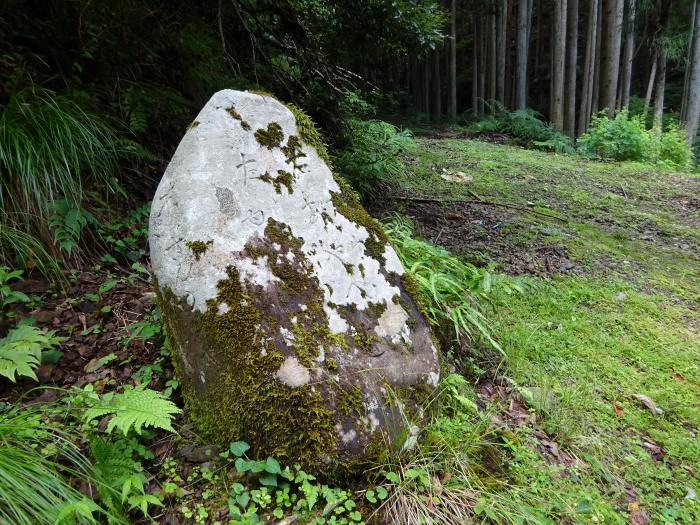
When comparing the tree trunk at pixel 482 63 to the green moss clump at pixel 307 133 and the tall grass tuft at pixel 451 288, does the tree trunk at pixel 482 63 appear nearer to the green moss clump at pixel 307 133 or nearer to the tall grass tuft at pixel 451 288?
the tall grass tuft at pixel 451 288

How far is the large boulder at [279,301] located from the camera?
1.91 metres

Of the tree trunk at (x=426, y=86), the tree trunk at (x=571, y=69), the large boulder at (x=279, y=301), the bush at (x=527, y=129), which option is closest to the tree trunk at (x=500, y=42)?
the bush at (x=527, y=129)

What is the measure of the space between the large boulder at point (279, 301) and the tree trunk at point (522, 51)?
50.1ft

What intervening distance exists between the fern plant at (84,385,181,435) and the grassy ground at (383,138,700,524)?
128 centimetres

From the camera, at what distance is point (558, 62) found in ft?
41.9

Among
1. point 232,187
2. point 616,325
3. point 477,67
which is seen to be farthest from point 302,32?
point 477,67

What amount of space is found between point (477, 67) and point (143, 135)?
19.1 m

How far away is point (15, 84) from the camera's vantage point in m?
3.29

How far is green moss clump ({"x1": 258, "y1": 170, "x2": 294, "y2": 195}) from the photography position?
2.44 metres

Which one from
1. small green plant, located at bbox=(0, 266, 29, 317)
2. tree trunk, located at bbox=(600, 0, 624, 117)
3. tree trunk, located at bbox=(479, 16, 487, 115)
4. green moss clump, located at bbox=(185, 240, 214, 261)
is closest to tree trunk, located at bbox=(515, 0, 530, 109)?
tree trunk, located at bbox=(479, 16, 487, 115)

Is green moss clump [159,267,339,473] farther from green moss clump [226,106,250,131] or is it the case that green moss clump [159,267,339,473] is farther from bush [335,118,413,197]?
bush [335,118,413,197]

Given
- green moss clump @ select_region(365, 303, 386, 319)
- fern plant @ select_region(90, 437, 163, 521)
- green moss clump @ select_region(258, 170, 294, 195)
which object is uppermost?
green moss clump @ select_region(258, 170, 294, 195)

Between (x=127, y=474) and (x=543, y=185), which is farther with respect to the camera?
(x=543, y=185)

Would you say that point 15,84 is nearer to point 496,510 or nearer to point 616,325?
point 496,510
